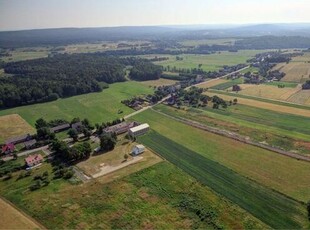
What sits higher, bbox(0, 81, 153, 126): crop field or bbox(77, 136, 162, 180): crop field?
bbox(77, 136, 162, 180): crop field

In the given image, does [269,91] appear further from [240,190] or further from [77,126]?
[240,190]

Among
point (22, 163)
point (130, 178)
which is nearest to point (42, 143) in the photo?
point (22, 163)

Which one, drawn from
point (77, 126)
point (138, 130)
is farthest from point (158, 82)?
point (138, 130)

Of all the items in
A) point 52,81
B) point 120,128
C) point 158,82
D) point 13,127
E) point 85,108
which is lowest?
point 158,82

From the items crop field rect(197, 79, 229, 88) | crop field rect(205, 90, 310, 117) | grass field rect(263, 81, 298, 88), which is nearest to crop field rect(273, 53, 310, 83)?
grass field rect(263, 81, 298, 88)

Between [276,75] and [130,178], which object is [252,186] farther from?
[276,75]

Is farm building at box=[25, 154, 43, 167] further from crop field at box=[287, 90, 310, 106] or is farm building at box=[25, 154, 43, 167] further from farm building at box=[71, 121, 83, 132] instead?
crop field at box=[287, 90, 310, 106]

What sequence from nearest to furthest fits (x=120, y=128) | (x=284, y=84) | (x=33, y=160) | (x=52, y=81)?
(x=33, y=160), (x=120, y=128), (x=284, y=84), (x=52, y=81)
